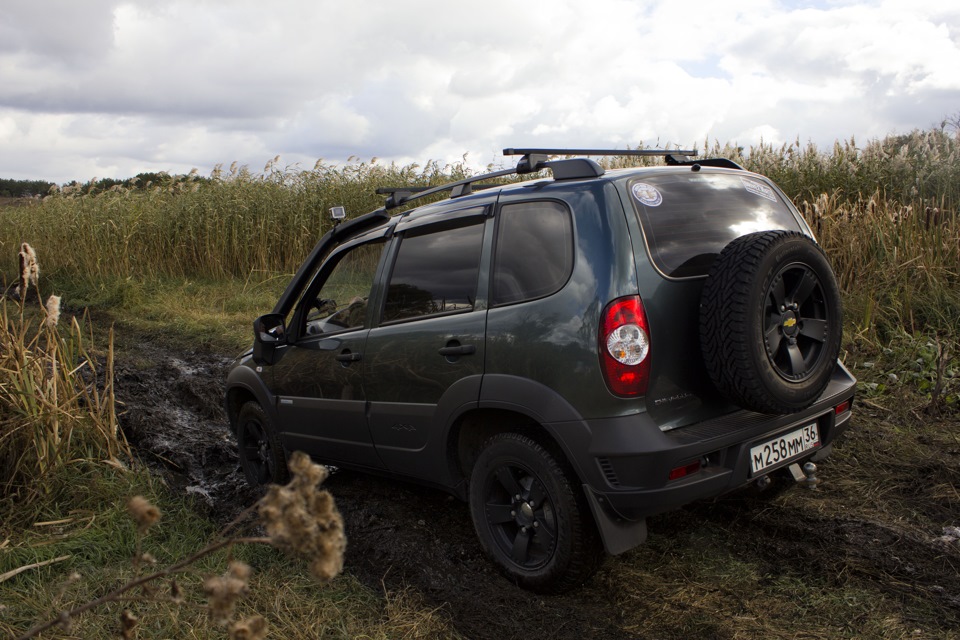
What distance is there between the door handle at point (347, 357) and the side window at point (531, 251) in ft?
3.45

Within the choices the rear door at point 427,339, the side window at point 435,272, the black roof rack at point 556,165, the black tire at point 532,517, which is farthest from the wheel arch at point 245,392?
the black tire at point 532,517

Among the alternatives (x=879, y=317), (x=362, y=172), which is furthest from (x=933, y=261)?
(x=362, y=172)

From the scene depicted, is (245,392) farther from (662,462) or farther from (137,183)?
(137,183)

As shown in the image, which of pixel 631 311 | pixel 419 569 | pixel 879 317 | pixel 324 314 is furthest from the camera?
pixel 879 317

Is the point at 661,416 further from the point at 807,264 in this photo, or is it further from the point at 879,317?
the point at 879,317

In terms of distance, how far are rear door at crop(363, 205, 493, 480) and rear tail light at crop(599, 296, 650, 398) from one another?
2.10 ft

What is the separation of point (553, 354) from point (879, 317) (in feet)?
15.3

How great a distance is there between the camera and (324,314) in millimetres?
4648

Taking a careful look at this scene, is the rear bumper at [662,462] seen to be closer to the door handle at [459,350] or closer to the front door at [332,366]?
the door handle at [459,350]

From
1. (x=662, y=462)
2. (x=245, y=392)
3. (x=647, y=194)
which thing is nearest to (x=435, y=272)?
(x=647, y=194)

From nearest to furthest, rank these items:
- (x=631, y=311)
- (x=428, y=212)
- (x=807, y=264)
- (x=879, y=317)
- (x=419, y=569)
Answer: (x=631, y=311), (x=807, y=264), (x=419, y=569), (x=428, y=212), (x=879, y=317)

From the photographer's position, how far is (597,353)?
295 centimetres

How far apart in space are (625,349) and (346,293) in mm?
2036

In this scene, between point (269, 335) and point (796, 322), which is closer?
point (796, 322)
